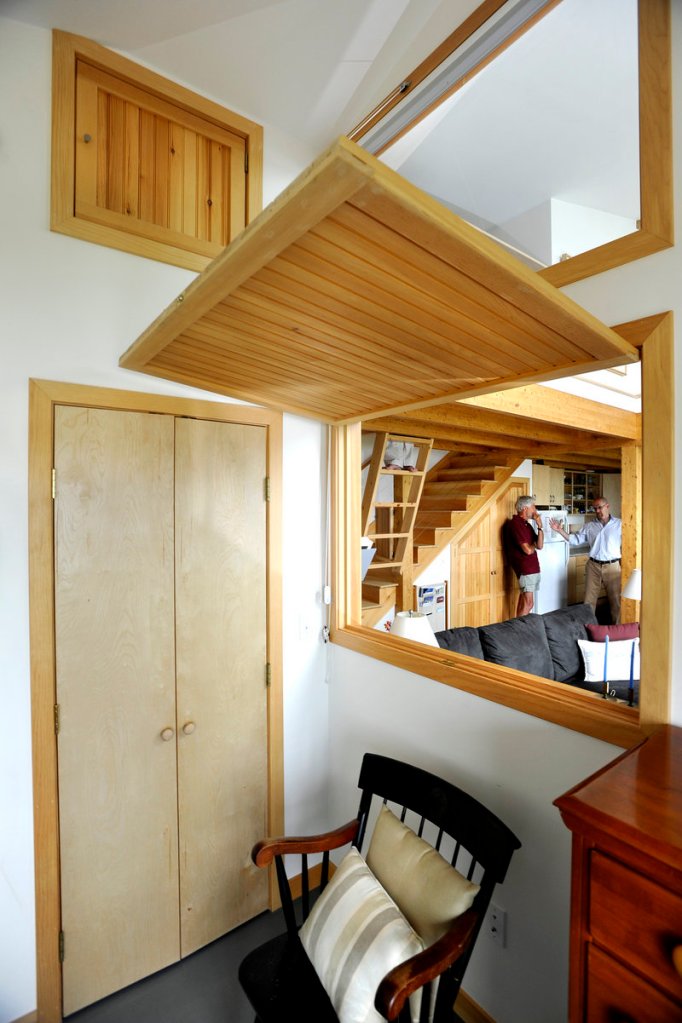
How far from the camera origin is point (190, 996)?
167 centimetres

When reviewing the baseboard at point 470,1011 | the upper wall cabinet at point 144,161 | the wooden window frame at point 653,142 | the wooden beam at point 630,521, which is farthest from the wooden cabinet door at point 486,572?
the wooden window frame at point 653,142

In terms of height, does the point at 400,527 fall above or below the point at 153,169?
below

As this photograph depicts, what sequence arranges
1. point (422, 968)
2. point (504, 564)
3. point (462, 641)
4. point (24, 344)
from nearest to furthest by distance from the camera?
1. point (422, 968)
2. point (24, 344)
3. point (462, 641)
4. point (504, 564)

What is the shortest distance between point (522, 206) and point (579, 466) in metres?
5.39

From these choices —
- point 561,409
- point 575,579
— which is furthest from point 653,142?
point 575,579

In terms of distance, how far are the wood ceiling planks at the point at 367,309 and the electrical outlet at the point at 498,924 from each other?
153 cm

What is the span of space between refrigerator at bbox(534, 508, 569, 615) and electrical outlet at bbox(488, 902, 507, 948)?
5.20m

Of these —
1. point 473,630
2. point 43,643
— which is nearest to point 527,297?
point 43,643

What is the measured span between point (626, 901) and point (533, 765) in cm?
68

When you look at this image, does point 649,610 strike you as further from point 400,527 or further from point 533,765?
point 400,527

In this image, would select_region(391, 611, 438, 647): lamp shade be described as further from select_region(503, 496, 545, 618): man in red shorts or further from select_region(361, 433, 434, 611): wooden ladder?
select_region(503, 496, 545, 618): man in red shorts

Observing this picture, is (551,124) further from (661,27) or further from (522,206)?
(661,27)

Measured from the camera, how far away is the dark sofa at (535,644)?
11.1ft

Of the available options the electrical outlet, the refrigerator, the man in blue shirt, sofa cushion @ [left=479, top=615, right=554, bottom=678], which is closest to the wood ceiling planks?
the electrical outlet
